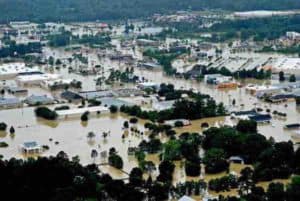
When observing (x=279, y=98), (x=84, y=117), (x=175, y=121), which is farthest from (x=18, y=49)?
(x=175, y=121)

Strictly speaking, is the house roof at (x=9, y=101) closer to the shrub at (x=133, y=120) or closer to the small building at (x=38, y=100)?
the small building at (x=38, y=100)

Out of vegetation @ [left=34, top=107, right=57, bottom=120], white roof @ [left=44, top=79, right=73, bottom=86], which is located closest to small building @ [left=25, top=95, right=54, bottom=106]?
vegetation @ [left=34, top=107, right=57, bottom=120]

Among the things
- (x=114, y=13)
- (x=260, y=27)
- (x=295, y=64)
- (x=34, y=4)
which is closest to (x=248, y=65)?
(x=295, y=64)

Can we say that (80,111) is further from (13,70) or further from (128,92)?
(13,70)

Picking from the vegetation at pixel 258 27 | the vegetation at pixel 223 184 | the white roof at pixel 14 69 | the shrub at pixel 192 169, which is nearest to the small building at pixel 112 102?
the white roof at pixel 14 69

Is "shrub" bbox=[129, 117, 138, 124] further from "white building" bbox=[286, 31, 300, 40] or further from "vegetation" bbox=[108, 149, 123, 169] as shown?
"white building" bbox=[286, 31, 300, 40]

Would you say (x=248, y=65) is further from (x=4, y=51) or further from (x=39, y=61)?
(x=4, y=51)
